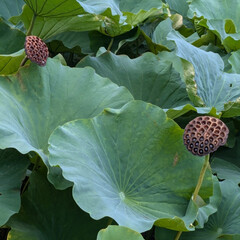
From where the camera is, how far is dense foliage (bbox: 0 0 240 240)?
1.23 m

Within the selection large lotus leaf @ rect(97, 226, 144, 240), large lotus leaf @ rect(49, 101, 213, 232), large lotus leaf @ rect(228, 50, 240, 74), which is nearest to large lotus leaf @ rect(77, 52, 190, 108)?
large lotus leaf @ rect(228, 50, 240, 74)

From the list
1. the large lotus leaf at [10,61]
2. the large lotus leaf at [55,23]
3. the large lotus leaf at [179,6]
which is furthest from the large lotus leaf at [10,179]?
the large lotus leaf at [179,6]

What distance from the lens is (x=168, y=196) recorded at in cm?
130

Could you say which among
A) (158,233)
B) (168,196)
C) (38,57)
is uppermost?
(38,57)

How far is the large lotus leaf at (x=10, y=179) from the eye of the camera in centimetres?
125

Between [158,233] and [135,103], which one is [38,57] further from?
[158,233]

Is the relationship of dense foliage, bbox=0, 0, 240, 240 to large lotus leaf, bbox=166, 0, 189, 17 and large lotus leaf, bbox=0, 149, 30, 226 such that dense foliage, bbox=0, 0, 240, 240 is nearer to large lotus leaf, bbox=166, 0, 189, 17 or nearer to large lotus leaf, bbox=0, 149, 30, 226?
large lotus leaf, bbox=0, 149, 30, 226

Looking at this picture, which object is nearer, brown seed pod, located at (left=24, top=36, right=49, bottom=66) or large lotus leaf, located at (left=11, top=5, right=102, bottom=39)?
brown seed pod, located at (left=24, top=36, right=49, bottom=66)

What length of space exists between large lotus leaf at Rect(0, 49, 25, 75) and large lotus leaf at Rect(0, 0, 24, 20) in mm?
606

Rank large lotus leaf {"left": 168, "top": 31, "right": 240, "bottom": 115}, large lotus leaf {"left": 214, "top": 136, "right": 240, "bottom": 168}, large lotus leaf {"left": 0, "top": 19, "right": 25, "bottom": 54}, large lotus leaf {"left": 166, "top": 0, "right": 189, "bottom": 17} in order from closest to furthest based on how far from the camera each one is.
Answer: large lotus leaf {"left": 168, "top": 31, "right": 240, "bottom": 115} < large lotus leaf {"left": 0, "top": 19, "right": 25, "bottom": 54} < large lotus leaf {"left": 214, "top": 136, "right": 240, "bottom": 168} < large lotus leaf {"left": 166, "top": 0, "right": 189, "bottom": 17}

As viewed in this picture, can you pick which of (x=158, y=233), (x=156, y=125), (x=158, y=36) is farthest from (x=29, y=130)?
(x=158, y=36)

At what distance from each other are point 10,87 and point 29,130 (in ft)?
0.51

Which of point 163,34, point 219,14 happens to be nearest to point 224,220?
point 163,34

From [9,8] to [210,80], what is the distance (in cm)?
99
